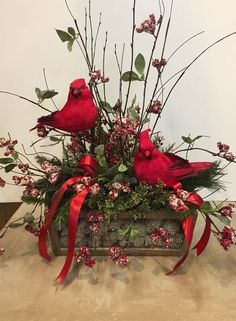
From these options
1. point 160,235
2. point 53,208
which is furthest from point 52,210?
point 160,235

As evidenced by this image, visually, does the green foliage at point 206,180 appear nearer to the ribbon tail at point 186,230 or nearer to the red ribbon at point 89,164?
the ribbon tail at point 186,230

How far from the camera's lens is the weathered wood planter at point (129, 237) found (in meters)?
0.76

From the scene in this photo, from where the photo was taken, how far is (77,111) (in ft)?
2.31

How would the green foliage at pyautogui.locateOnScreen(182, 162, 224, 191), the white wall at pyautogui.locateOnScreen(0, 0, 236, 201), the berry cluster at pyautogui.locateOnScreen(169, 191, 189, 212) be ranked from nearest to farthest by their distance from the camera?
the berry cluster at pyautogui.locateOnScreen(169, 191, 189, 212) < the green foliage at pyautogui.locateOnScreen(182, 162, 224, 191) < the white wall at pyautogui.locateOnScreen(0, 0, 236, 201)

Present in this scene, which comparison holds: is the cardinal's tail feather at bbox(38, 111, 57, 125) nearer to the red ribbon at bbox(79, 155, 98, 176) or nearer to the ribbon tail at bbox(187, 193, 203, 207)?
the red ribbon at bbox(79, 155, 98, 176)

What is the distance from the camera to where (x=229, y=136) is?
1097 mm

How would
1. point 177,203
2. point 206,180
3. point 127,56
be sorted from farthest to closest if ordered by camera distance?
point 127,56, point 206,180, point 177,203

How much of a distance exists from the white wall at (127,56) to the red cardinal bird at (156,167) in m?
0.37

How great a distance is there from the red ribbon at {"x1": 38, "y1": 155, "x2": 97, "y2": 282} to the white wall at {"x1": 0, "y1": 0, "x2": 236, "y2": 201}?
1.24ft

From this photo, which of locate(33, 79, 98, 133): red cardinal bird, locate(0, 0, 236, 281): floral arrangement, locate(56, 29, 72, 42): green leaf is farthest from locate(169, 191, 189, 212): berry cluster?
locate(56, 29, 72, 42): green leaf

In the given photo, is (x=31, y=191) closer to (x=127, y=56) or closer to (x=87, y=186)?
(x=87, y=186)

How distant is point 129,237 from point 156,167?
0.60 ft

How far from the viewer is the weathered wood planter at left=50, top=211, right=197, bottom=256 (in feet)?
2.51

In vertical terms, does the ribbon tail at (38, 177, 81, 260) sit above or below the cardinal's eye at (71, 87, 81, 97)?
below
